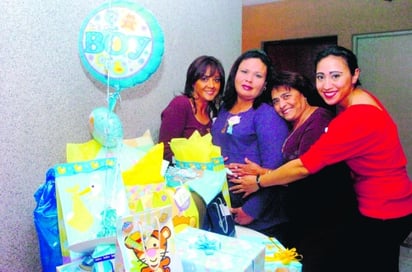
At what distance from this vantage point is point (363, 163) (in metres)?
1.59

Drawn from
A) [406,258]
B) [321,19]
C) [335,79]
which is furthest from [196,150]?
[321,19]

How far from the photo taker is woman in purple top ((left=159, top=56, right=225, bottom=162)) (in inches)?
64.4

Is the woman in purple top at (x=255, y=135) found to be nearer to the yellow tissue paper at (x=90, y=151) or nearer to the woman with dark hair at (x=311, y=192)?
the woman with dark hair at (x=311, y=192)

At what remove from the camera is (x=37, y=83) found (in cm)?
120

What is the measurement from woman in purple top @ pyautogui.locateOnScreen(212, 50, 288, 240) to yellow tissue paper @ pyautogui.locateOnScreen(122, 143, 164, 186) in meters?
0.55

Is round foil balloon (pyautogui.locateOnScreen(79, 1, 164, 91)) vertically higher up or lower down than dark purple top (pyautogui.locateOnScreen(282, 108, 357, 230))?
higher up

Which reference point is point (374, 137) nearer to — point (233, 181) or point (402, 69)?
point (233, 181)

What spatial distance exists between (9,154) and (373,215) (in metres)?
1.46

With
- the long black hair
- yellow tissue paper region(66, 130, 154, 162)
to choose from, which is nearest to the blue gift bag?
yellow tissue paper region(66, 130, 154, 162)

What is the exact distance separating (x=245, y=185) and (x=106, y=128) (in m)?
0.72

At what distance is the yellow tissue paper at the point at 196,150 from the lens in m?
1.36

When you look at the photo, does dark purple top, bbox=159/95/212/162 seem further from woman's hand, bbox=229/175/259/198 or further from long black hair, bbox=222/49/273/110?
woman's hand, bbox=229/175/259/198

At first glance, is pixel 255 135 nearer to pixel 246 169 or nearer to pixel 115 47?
pixel 246 169

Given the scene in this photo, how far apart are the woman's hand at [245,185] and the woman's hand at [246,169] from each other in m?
0.02
